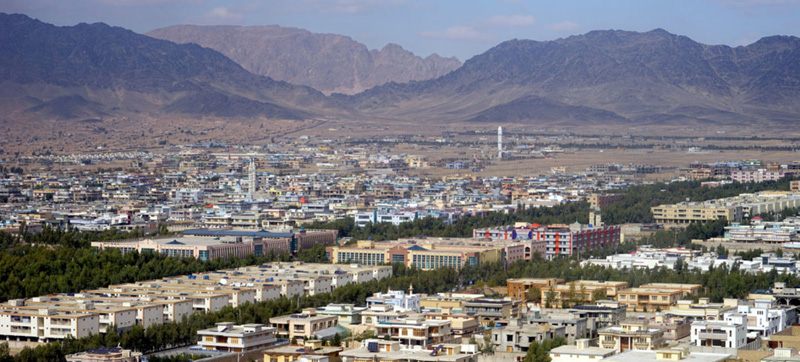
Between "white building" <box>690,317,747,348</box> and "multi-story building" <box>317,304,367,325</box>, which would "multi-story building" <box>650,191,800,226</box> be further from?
"white building" <box>690,317,747,348</box>

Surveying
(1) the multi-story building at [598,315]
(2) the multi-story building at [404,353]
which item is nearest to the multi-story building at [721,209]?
(1) the multi-story building at [598,315]

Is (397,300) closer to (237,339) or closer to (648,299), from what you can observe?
(648,299)

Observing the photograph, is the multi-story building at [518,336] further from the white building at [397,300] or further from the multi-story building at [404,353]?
the white building at [397,300]

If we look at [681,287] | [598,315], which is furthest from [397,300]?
[681,287]

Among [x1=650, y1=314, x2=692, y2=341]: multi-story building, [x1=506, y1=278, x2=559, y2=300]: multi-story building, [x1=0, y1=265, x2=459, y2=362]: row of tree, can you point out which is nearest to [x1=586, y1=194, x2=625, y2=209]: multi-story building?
[x1=506, y1=278, x2=559, y2=300]: multi-story building

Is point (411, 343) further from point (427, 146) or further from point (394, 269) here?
point (427, 146)

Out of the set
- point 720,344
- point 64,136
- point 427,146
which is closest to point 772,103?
point 427,146
